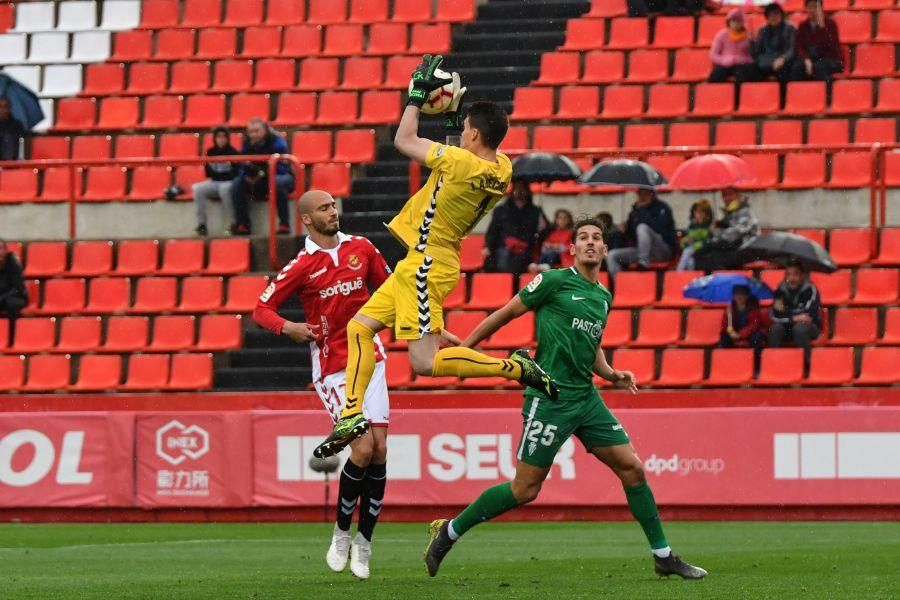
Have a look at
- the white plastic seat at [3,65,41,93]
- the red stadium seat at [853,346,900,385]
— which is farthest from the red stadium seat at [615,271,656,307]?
the white plastic seat at [3,65,41,93]

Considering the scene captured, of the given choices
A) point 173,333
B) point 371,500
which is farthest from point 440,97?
point 173,333

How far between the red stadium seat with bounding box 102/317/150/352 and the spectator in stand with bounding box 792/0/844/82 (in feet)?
27.0

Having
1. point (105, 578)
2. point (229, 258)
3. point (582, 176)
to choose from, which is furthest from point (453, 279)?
point (229, 258)

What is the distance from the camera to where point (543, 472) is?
1052 cm

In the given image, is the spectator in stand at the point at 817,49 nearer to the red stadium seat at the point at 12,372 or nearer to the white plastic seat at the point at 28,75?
the red stadium seat at the point at 12,372

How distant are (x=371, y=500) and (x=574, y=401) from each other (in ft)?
5.33

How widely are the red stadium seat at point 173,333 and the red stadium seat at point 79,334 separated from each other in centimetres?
70

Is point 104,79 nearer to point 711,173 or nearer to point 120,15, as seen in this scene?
point 120,15

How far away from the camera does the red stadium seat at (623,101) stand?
21.8m

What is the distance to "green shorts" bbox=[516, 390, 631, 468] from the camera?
10422mm

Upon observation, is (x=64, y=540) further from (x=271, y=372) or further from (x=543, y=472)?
(x=543, y=472)

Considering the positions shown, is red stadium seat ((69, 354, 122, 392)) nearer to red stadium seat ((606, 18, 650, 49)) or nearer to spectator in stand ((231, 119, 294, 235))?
spectator in stand ((231, 119, 294, 235))

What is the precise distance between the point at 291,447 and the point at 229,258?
13.2 feet

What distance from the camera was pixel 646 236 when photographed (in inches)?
753
